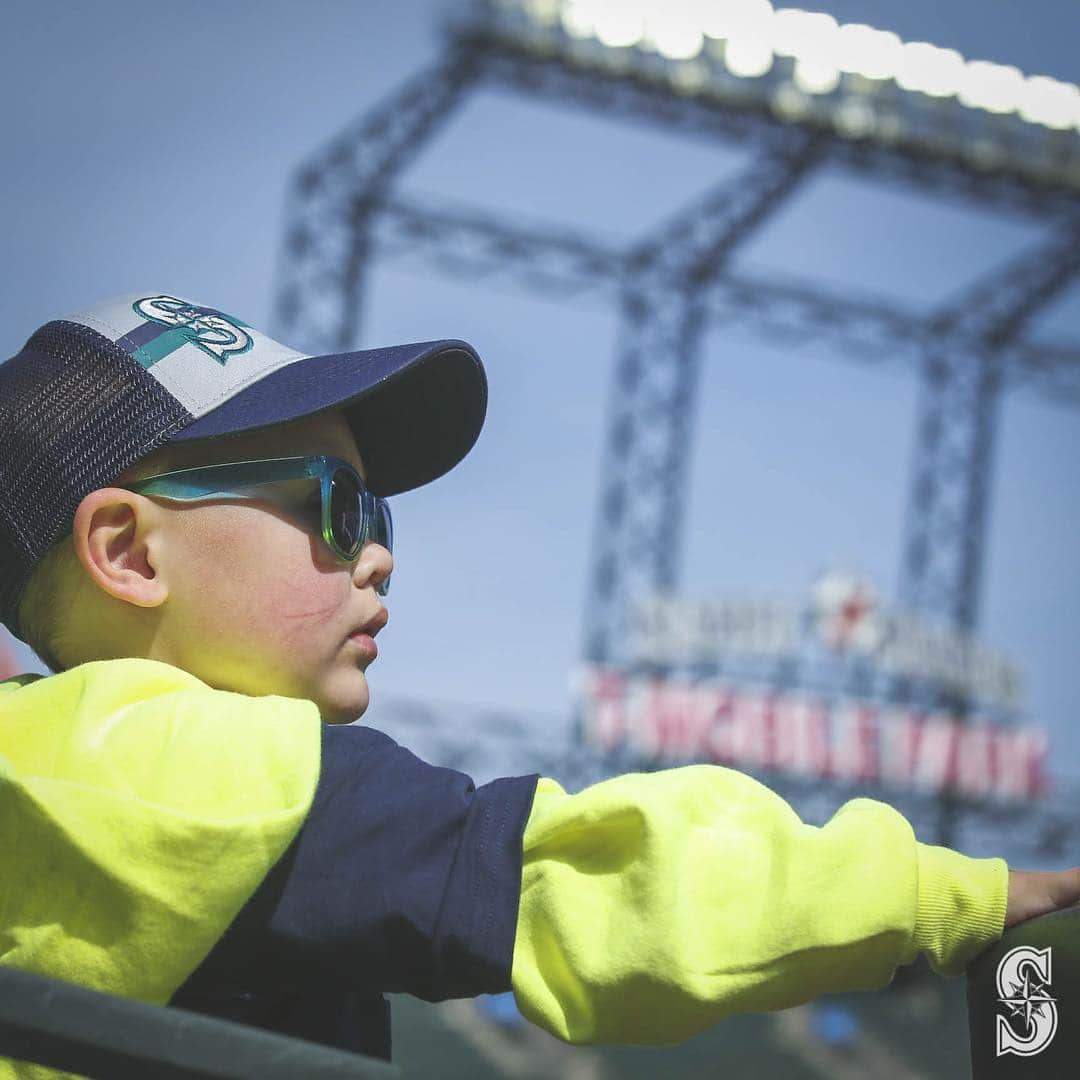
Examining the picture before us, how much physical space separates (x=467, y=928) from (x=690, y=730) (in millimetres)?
15035

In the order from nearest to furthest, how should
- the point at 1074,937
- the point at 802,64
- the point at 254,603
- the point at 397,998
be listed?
the point at 1074,937 → the point at 254,603 → the point at 397,998 → the point at 802,64

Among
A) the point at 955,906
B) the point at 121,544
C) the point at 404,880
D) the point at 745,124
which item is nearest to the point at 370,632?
the point at 121,544

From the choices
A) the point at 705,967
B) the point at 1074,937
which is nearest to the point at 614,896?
the point at 705,967

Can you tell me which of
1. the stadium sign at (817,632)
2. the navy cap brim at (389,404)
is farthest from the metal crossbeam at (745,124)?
the navy cap brim at (389,404)

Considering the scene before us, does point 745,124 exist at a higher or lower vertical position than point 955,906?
higher

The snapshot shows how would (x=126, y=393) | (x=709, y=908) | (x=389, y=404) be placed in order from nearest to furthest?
Answer: (x=709, y=908)
(x=126, y=393)
(x=389, y=404)

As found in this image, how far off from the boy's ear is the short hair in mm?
→ 22

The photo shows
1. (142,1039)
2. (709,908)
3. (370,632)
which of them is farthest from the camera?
(370,632)

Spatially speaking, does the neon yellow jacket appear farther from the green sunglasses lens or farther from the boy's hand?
the green sunglasses lens

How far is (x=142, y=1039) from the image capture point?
2.20ft

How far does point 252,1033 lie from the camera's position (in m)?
0.68

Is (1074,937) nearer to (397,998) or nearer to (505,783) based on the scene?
(505,783)

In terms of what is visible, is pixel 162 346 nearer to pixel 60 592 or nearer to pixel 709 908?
pixel 60 592

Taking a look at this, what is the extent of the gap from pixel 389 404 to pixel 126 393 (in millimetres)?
287
